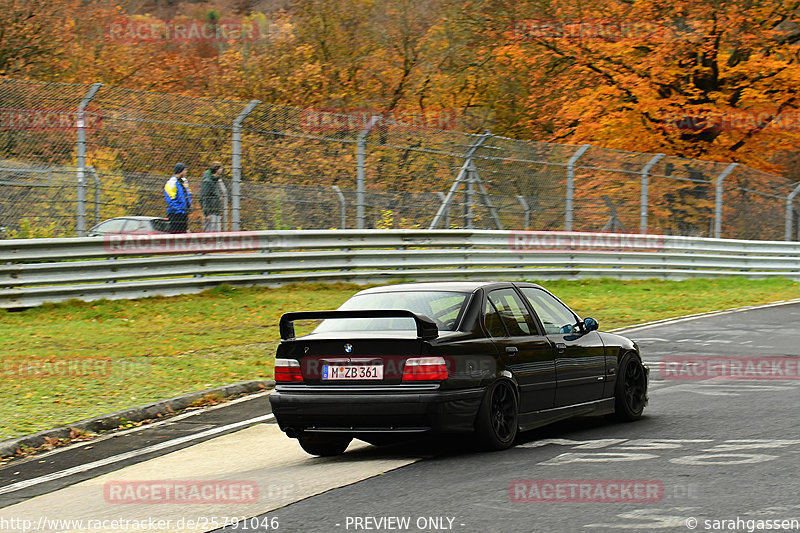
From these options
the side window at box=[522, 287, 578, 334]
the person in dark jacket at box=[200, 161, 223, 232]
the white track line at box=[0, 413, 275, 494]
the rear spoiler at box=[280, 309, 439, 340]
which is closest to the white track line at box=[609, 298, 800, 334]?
the side window at box=[522, 287, 578, 334]

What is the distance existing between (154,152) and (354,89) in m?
27.7

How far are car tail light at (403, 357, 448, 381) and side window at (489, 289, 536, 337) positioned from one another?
1035mm

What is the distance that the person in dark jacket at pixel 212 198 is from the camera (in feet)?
59.8

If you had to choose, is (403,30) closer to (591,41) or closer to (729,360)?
(591,41)

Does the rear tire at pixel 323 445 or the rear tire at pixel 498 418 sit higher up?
the rear tire at pixel 498 418

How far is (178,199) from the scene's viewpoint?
1777 cm

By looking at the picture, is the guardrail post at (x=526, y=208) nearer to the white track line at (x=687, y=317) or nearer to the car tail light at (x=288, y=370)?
the white track line at (x=687, y=317)

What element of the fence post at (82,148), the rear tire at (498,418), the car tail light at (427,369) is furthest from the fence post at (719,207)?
the car tail light at (427,369)

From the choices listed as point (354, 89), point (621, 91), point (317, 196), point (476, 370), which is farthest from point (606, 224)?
point (354, 89)

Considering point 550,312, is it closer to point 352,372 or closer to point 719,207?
point 352,372

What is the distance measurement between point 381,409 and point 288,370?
0.87 metres

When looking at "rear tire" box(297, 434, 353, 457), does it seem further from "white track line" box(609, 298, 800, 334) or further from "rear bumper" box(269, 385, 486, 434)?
"white track line" box(609, 298, 800, 334)

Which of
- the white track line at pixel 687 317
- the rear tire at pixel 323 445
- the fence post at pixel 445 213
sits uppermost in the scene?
the fence post at pixel 445 213

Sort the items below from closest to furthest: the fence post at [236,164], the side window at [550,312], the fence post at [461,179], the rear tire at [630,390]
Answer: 1. the side window at [550,312]
2. the rear tire at [630,390]
3. the fence post at [236,164]
4. the fence post at [461,179]
